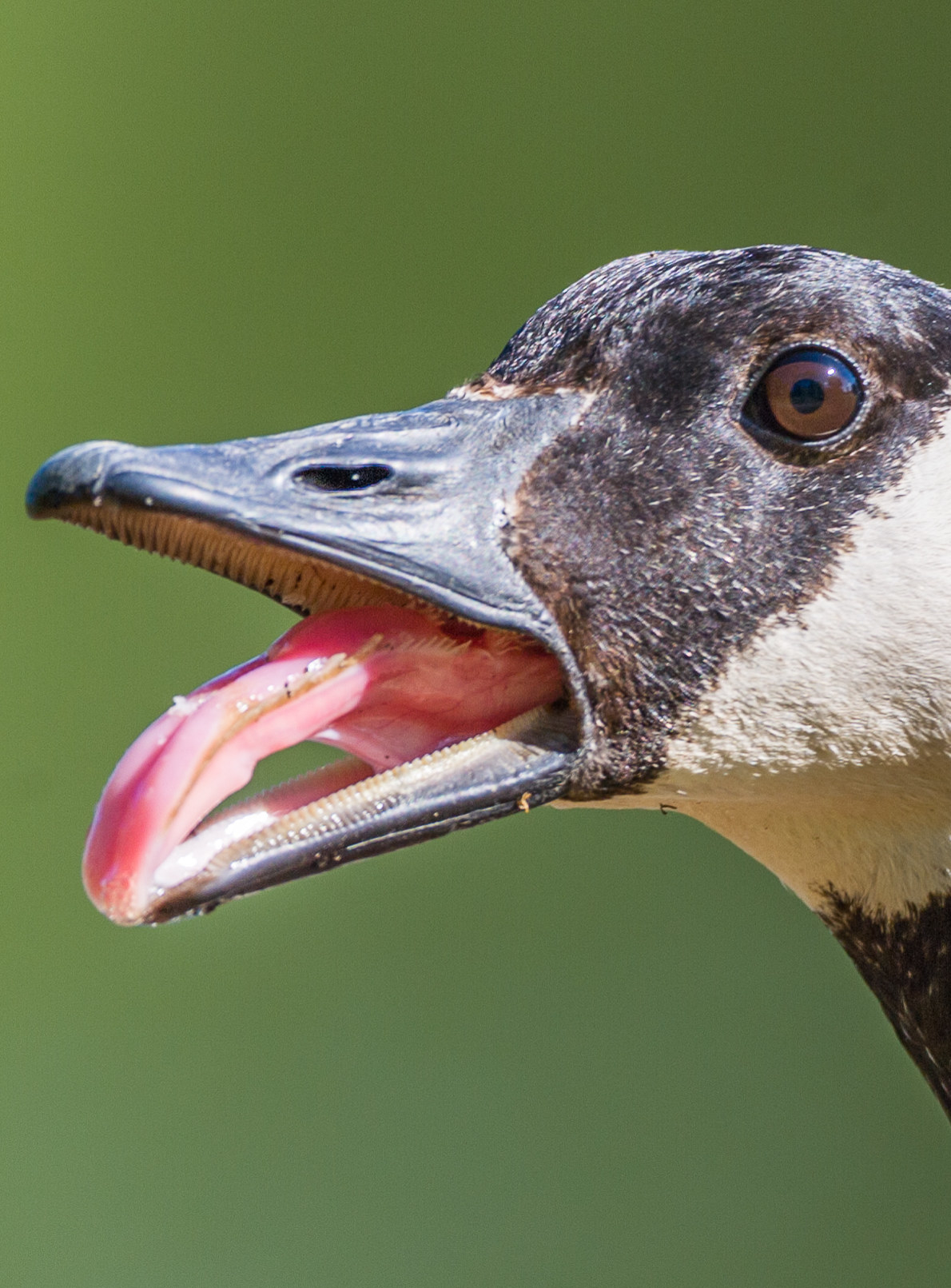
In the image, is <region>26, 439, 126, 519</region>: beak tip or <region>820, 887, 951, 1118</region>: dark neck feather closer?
<region>26, 439, 126, 519</region>: beak tip

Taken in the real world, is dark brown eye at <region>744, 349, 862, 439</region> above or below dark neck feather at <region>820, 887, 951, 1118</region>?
above

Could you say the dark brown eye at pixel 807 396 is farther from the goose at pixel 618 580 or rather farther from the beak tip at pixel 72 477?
the beak tip at pixel 72 477

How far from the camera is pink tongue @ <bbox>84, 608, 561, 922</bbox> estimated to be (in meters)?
0.53

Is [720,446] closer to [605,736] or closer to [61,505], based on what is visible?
[605,736]

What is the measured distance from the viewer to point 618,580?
594 mm

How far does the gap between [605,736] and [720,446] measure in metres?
0.13

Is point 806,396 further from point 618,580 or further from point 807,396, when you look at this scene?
point 618,580

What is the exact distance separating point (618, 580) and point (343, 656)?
11 cm

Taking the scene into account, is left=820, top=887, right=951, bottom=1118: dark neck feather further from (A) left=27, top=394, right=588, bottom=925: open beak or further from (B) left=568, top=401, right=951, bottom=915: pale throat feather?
(A) left=27, top=394, right=588, bottom=925: open beak

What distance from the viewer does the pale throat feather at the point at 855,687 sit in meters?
0.60

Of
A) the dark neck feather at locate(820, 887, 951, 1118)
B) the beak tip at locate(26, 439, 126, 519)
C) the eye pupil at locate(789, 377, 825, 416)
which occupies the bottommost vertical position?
the dark neck feather at locate(820, 887, 951, 1118)

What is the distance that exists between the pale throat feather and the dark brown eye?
0.04m

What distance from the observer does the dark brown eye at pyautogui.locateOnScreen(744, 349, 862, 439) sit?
60 cm

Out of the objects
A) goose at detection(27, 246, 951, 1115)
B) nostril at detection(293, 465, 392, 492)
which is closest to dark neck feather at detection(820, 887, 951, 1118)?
goose at detection(27, 246, 951, 1115)
